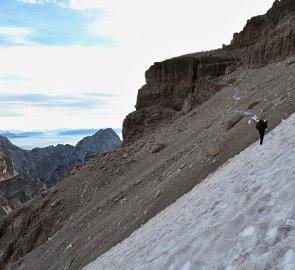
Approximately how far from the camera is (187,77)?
50.5 m

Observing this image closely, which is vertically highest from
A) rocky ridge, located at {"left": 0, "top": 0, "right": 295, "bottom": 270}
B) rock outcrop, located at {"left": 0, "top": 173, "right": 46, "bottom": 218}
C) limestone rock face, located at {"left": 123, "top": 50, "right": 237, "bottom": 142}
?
limestone rock face, located at {"left": 123, "top": 50, "right": 237, "bottom": 142}

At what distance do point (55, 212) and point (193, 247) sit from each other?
22796 millimetres

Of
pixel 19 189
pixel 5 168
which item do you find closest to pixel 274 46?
pixel 19 189

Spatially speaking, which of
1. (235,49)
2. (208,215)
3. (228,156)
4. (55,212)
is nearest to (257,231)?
(208,215)

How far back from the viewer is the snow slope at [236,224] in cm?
721

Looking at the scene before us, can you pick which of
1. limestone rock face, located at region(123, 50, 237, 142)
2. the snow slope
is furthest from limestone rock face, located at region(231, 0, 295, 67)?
the snow slope

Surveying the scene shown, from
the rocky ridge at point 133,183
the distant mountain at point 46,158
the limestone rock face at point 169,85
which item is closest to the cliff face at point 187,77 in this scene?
→ the limestone rock face at point 169,85

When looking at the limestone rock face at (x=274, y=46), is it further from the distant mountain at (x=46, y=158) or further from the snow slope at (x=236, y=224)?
the distant mountain at (x=46, y=158)

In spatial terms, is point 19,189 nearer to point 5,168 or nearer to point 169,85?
point 5,168

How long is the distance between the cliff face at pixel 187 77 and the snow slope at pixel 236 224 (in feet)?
93.7

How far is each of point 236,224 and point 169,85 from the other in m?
44.2

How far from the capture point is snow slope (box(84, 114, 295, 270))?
23.7ft

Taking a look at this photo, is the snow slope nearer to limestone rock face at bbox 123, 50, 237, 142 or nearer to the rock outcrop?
limestone rock face at bbox 123, 50, 237, 142

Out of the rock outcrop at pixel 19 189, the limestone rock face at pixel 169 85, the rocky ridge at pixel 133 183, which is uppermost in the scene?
the limestone rock face at pixel 169 85
